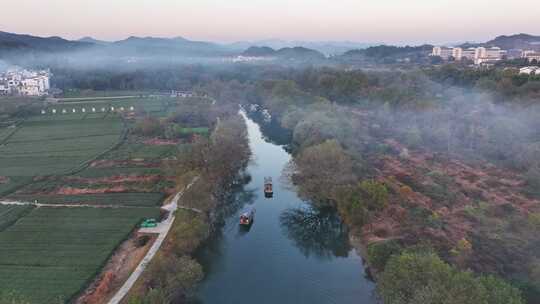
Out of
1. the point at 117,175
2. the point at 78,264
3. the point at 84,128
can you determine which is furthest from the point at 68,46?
the point at 78,264

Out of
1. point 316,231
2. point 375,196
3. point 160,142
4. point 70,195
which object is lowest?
point 316,231

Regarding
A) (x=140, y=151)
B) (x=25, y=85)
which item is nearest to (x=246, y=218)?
(x=140, y=151)

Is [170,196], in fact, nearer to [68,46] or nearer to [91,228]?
[91,228]

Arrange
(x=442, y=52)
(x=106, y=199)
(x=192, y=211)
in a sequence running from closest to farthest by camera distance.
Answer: (x=192, y=211)
(x=106, y=199)
(x=442, y=52)

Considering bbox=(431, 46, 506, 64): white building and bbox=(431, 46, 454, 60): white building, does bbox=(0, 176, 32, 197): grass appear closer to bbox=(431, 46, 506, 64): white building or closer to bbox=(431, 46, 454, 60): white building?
bbox=(431, 46, 506, 64): white building

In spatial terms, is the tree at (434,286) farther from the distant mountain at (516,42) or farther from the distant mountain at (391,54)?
the distant mountain at (516,42)

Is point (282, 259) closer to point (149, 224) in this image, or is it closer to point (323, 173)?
point (323, 173)
